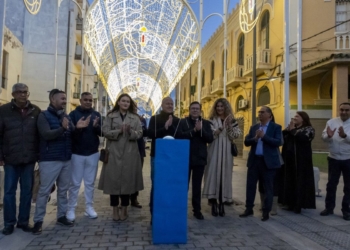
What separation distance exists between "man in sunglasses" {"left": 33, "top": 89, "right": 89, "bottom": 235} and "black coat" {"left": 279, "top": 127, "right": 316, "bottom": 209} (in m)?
3.69

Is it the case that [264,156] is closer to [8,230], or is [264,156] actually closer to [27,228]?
[27,228]

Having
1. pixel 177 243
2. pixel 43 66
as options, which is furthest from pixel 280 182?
pixel 43 66

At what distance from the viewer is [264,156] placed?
5547 mm

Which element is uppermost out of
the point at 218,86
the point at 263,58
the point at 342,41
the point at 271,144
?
the point at 342,41

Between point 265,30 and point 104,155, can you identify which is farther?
point 265,30

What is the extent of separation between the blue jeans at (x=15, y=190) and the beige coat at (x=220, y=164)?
2786mm

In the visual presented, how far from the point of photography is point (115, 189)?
506 centimetres

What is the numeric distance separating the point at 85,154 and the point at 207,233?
2.24m

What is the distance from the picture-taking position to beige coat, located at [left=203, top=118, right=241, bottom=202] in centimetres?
568

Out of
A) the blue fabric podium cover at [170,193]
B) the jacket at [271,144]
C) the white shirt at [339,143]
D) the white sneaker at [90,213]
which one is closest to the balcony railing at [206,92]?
the white shirt at [339,143]

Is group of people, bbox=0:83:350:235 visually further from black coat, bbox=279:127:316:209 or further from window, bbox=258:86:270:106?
window, bbox=258:86:270:106

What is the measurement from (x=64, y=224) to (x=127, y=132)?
165cm

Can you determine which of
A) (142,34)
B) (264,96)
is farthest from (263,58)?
(142,34)

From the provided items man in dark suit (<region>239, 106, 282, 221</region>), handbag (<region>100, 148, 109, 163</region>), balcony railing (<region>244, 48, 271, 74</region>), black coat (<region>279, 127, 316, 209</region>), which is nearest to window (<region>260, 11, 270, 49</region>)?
balcony railing (<region>244, 48, 271, 74</region>)
